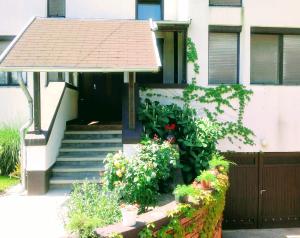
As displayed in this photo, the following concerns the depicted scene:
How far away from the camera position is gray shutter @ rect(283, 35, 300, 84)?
13.6 metres

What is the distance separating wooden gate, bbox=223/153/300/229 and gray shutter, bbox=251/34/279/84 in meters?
2.69

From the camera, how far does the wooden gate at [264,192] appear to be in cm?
1399

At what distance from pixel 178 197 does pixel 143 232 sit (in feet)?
3.75

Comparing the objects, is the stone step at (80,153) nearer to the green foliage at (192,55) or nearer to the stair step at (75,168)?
the stair step at (75,168)

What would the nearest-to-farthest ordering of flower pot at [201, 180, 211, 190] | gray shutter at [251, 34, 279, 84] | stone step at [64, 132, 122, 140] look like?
flower pot at [201, 180, 211, 190] < stone step at [64, 132, 122, 140] < gray shutter at [251, 34, 279, 84]

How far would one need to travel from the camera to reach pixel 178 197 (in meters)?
6.66

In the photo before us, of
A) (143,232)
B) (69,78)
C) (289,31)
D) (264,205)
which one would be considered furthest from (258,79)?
(143,232)

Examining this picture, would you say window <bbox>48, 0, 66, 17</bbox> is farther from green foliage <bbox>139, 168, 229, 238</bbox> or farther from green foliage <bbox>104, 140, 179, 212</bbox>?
green foliage <bbox>139, 168, 229, 238</bbox>

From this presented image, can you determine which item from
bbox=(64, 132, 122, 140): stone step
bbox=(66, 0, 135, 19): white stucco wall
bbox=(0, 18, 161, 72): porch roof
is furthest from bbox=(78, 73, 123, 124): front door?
bbox=(64, 132, 122, 140): stone step

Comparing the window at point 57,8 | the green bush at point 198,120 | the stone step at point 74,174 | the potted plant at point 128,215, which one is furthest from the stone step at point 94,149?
the window at point 57,8

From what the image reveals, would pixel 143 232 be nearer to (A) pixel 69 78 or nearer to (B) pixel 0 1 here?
(A) pixel 69 78

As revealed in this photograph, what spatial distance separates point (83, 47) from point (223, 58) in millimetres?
4940

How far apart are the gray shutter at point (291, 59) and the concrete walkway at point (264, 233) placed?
5180 millimetres

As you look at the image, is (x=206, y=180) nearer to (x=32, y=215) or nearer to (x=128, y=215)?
(x=128, y=215)
